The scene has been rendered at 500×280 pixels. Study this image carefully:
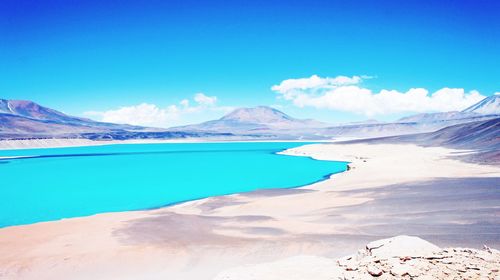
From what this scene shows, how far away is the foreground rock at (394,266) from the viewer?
6.73 meters

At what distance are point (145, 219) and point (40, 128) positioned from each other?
191 meters

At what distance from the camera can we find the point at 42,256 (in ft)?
41.3

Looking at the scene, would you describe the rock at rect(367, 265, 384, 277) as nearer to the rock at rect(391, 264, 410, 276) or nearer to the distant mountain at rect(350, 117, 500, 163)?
the rock at rect(391, 264, 410, 276)

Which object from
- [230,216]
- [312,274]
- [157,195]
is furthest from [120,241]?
[157,195]

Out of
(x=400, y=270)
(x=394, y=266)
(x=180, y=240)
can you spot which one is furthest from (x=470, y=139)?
(x=400, y=270)

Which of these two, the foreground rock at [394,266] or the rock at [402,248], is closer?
the foreground rock at [394,266]

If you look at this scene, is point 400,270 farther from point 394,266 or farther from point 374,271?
point 374,271

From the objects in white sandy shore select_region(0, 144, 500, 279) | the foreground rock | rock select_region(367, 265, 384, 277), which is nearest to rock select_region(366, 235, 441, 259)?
the foreground rock

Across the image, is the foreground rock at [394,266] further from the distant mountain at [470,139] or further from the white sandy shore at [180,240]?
the distant mountain at [470,139]

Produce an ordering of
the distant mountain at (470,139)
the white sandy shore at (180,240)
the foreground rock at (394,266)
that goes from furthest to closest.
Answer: the distant mountain at (470,139) < the white sandy shore at (180,240) < the foreground rock at (394,266)

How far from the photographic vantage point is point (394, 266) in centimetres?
698

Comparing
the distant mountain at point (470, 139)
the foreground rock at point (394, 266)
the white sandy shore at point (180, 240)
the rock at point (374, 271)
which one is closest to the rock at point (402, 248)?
the foreground rock at point (394, 266)

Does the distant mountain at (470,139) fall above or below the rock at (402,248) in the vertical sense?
above

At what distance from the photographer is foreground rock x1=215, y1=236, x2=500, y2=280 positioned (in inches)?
265
